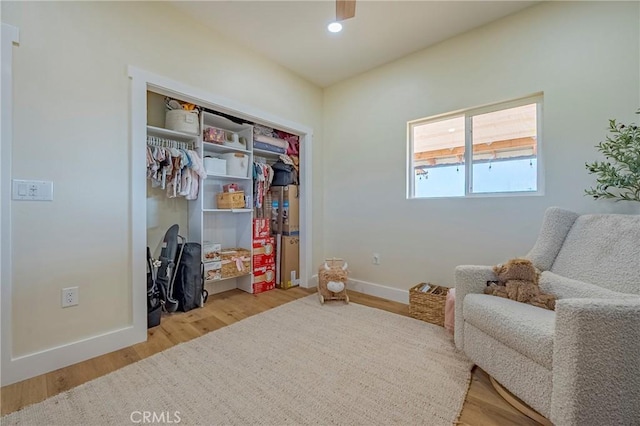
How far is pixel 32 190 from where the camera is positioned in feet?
5.11

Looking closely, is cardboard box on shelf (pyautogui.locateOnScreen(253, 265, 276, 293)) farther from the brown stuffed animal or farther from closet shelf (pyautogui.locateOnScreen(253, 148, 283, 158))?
the brown stuffed animal

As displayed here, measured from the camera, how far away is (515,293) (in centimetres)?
158

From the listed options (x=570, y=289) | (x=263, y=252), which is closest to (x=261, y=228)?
(x=263, y=252)

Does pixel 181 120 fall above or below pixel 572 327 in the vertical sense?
above

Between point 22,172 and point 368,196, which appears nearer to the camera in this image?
point 22,172

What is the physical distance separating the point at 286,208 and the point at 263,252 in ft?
2.08

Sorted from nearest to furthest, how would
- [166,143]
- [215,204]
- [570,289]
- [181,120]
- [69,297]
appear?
[570,289] → [69,297] → [181,120] → [166,143] → [215,204]

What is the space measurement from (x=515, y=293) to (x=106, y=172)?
2797 mm

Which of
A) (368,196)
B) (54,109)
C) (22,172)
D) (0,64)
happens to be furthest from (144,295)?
(368,196)

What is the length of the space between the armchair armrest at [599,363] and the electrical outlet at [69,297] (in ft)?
8.72

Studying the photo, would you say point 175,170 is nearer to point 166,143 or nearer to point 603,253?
point 166,143

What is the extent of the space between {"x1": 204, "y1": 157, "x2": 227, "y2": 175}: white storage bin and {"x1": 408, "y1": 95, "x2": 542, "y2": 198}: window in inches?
82.0

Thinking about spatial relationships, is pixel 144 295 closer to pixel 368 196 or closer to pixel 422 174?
pixel 368 196

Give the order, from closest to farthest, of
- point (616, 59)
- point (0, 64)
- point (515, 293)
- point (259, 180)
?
point (0, 64)
point (515, 293)
point (616, 59)
point (259, 180)
